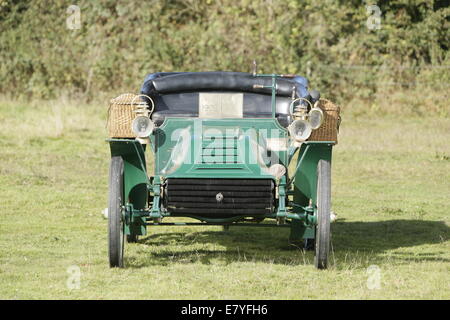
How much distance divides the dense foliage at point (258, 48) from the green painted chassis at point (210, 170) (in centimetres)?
1531

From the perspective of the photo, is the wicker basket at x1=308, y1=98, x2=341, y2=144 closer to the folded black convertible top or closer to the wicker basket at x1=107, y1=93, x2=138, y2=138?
the folded black convertible top

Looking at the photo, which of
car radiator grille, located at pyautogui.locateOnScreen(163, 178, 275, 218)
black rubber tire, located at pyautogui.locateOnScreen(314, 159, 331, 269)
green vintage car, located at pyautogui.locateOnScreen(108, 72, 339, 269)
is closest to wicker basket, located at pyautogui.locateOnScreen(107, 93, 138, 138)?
green vintage car, located at pyautogui.locateOnScreen(108, 72, 339, 269)

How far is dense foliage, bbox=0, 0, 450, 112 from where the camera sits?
79.2 feet

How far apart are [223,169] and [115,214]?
0.98 metres

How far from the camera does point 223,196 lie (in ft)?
26.1

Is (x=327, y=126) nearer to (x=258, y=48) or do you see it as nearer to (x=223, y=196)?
(x=223, y=196)

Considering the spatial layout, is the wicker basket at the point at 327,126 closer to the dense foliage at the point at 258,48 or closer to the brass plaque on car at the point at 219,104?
the brass plaque on car at the point at 219,104

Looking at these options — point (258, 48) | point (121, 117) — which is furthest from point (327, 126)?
point (258, 48)

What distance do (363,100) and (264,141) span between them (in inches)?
624

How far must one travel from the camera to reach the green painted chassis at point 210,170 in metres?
8.03

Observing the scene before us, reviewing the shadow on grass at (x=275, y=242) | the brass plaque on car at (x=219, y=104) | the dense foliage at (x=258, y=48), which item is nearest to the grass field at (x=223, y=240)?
the shadow on grass at (x=275, y=242)

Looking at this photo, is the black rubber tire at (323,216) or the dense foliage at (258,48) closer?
the black rubber tire at (323,216)
